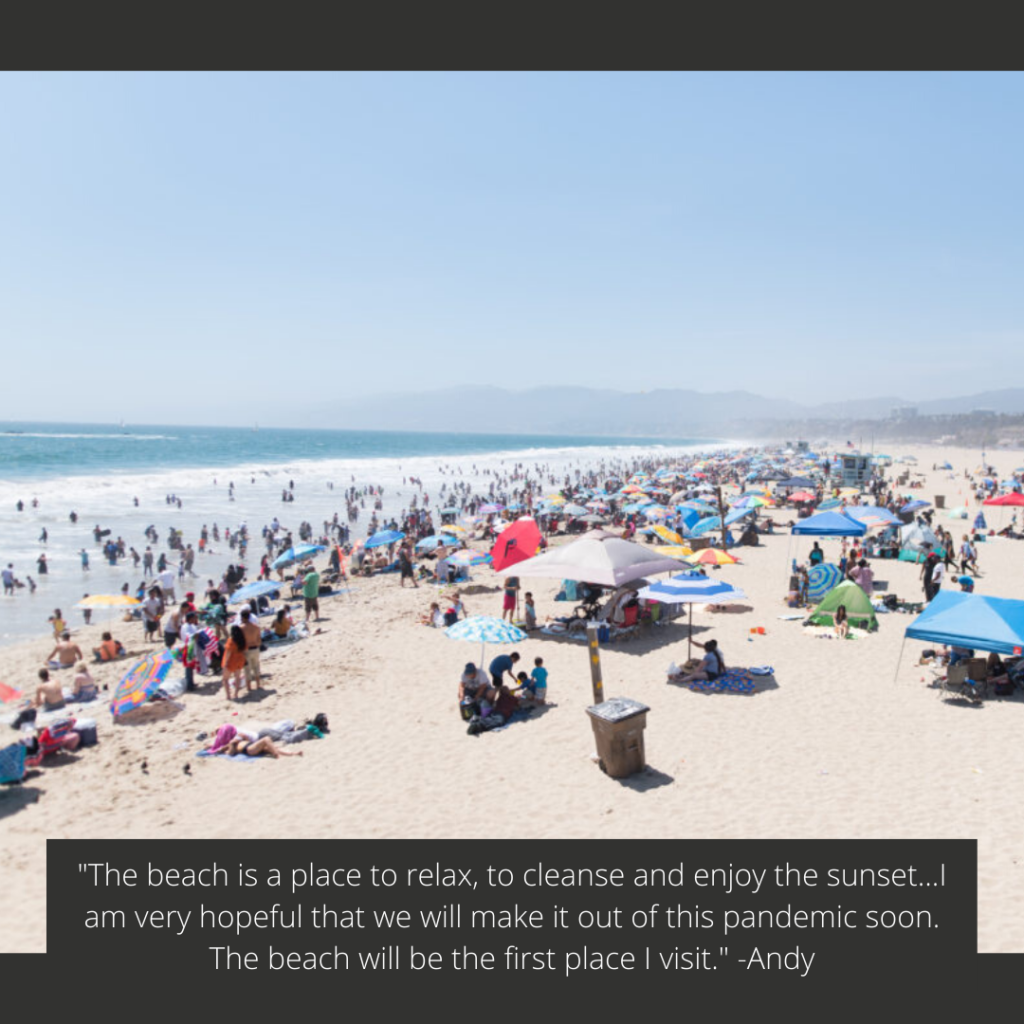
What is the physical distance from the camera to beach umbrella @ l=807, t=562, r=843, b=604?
14.8 m

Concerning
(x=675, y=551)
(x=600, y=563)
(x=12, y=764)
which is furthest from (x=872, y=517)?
(x=12, y=764)

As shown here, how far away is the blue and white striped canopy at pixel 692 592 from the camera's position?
35.1ft

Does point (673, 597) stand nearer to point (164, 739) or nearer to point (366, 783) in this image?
point (366, 783)

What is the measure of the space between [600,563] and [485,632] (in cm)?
292

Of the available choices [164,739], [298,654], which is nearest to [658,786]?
[164,739]

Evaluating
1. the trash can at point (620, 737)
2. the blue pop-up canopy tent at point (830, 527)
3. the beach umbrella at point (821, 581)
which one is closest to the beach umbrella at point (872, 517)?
the blue pop-up canopy tent at point (830, 527)

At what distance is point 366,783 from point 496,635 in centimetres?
289

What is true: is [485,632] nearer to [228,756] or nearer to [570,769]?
[570,769]

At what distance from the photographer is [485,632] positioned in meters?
9.42

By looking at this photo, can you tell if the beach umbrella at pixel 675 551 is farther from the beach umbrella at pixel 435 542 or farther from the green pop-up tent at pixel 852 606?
the beach umbrella at pixel 435 542

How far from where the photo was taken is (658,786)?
6855mm
